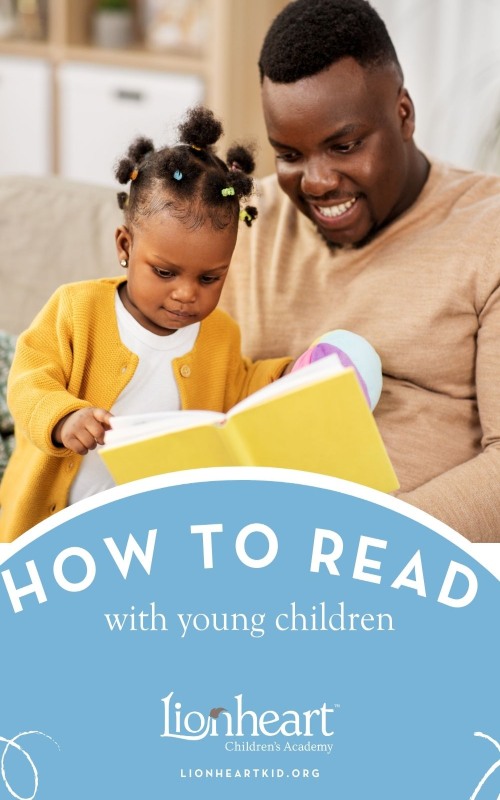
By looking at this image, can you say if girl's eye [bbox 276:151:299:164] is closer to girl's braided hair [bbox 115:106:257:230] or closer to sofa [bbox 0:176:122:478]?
girl's braided hair [bbox 115:106:257:230]

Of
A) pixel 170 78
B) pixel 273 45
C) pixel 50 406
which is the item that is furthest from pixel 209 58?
pixel 50 406

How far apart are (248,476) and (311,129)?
23.9 inches

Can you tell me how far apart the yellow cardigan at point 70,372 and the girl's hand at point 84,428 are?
0.16ft

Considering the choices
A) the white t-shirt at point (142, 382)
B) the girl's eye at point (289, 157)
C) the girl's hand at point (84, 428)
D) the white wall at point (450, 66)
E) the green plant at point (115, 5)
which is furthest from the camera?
the green plant at point (115, 5)

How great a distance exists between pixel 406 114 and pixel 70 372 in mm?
562

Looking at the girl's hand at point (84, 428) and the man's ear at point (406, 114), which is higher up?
the man's ear at point (406, 114)

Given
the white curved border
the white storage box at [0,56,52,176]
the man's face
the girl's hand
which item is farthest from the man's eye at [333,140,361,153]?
the white storage box at [0,56,52,176]

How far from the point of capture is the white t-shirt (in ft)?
4.02

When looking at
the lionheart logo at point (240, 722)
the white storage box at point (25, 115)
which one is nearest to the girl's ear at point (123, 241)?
the lionheart logo at point (240, 722)

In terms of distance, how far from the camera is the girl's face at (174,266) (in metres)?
1.12

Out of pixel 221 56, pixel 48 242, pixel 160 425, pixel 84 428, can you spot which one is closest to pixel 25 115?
pixel 221 56

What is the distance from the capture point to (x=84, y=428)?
1025 millimetres

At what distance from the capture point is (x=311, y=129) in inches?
50.7

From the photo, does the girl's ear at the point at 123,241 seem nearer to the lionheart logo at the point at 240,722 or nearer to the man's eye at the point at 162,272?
the man's eye at the point at 162,272
